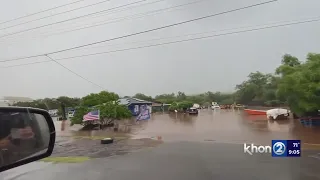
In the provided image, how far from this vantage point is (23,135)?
1.65 metres

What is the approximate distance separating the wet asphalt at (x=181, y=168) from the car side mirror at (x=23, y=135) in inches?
258

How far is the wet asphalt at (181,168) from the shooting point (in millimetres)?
8289

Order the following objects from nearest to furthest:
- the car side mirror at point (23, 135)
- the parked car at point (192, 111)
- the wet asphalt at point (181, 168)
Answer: the car side mirror at point (23, 135) < the wet asphalt at point (181, 168) < the parked car at point (192, 111)

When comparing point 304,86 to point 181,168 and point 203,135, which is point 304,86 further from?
point 181,168

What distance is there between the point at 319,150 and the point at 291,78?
8.53 m

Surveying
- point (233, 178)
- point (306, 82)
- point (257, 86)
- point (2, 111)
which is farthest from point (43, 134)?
point (257, 86)

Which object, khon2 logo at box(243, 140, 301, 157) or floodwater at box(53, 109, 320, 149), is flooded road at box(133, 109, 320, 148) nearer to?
floodwater at box(53, 109, 320, 149)

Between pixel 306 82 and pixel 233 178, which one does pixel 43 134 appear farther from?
pixel 306 82

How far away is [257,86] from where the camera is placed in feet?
152

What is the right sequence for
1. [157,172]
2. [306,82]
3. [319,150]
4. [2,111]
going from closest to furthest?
[2,111]
[157,172]
[319,150]
[306,82]

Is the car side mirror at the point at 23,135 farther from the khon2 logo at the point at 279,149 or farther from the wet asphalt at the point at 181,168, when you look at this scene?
the khon2 logo at the point at 279,149

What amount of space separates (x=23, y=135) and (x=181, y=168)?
26.5 feet

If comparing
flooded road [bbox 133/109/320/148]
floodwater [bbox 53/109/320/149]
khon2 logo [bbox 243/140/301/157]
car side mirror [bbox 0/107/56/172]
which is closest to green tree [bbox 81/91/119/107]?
floodwater [bbox 53/109/320/149]

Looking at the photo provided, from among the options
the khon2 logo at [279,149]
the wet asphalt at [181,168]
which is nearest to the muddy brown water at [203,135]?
the khon2 logo at [279,149]
